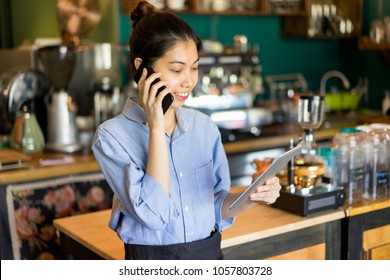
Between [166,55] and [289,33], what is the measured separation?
396 centimetres

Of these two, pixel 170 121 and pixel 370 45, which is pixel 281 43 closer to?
pixel 370 45

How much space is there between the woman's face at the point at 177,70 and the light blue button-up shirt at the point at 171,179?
12 cm

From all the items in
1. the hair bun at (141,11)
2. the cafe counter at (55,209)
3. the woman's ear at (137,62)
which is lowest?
the cafe counter at (55,209)

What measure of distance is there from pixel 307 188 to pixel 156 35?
0.97 meters

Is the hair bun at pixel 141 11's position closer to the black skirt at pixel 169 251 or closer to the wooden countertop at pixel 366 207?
the black skirt at pixel 169 251

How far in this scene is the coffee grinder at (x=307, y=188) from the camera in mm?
2256

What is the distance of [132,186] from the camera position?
1.53 m

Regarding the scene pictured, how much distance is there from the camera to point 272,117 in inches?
191

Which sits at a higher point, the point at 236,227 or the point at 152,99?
the point at 152,99

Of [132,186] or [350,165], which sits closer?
[132,186]

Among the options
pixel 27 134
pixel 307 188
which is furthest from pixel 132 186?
pixel 27 134

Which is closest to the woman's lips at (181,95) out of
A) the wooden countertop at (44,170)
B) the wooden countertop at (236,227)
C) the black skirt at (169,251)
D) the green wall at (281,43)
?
the black skirt at (169,251)

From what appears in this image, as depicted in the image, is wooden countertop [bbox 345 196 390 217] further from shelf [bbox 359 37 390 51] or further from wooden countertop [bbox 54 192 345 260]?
shelf [bbox 359 37 390 51]
